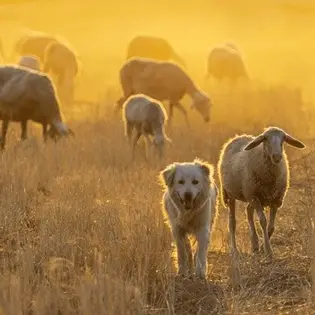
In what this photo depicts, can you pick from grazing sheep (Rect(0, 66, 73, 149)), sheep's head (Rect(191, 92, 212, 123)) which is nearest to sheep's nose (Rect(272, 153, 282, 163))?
grazing sheep (Rect(0, 66, 73, 149))

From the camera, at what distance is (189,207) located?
7.82 meters

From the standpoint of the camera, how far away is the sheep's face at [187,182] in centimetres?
767

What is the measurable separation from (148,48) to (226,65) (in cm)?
291

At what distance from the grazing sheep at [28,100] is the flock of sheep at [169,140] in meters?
0.02

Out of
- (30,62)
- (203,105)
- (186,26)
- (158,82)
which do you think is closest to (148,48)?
(30,62)

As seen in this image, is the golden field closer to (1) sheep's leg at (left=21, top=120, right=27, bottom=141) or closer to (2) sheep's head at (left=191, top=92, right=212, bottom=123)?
(1) sheep's leg at (left=21, top=120, right=27, bottom=141)

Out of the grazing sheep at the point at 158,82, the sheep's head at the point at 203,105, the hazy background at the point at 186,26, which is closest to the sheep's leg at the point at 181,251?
the sheep's head at the point at 203,105

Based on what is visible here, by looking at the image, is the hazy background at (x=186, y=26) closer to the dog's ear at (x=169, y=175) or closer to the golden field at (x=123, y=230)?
the golden field at (x=123, y=230)

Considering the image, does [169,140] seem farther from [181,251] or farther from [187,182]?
[187,182]

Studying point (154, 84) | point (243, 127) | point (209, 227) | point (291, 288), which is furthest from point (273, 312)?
point (154, 84)

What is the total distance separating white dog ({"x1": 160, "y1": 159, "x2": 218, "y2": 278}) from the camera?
25.4 ft

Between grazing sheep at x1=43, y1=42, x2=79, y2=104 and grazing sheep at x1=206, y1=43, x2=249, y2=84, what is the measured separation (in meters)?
→ 6.01

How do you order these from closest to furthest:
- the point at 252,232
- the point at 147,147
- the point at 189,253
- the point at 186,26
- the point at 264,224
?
1. the point at 189,253
2. the point at 264,224
3. the point at 252,232
4. the point at 147,147
5. the point at 186,26

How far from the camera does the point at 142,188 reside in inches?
452
